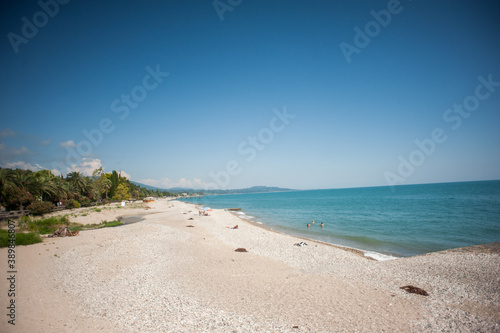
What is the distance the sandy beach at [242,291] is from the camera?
648 cm

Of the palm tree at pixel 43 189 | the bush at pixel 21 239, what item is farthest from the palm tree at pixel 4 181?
the bush at pixel 21 239

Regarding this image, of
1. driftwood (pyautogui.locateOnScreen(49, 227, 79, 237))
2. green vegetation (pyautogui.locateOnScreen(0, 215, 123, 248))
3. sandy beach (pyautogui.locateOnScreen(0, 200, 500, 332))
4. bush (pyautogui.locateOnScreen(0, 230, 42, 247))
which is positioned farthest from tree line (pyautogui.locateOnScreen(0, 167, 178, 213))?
sandy beach (pyautogui.locateOnScreen(0, 200, 500, 332))

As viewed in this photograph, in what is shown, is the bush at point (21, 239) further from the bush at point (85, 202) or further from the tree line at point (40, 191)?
the bush at point (85, 202)

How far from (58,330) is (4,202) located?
3201 cm

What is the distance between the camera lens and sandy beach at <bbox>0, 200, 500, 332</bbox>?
21.3ft

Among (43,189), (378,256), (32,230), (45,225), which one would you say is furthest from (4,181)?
(378,256)

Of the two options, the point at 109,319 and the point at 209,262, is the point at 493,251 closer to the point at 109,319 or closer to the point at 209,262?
the point at 209,262

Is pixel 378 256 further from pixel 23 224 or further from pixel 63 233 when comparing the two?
pixel 23 224

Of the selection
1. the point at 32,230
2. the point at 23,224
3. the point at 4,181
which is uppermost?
the point at 4,181

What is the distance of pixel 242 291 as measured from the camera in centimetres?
871

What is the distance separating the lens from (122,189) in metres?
67.6

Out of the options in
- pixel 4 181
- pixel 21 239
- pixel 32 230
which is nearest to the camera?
pixel 21 239

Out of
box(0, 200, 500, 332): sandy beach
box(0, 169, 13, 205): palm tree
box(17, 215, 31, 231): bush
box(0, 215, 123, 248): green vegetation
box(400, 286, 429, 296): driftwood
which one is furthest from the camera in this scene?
box(0, 169, 13, 205): palm tree

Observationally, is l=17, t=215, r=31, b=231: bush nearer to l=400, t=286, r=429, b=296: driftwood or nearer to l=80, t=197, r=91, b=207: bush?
l=80, t=197, r=91, b=207: bush
